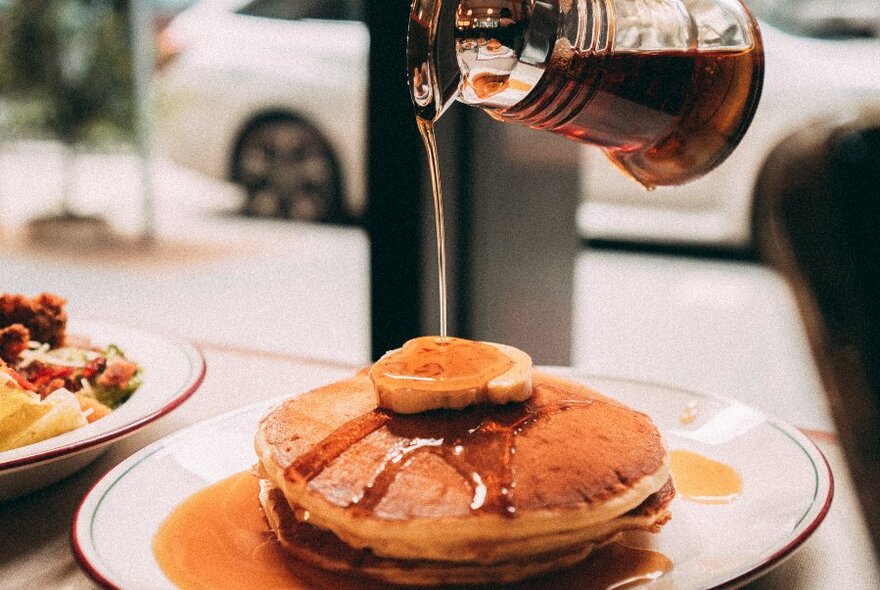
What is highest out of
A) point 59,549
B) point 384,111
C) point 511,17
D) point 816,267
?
point 511,17

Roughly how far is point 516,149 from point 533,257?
0.27m

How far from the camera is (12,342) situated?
1.17 m

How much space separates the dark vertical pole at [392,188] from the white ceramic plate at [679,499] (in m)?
0.48

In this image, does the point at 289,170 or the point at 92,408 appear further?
the point at 289,170

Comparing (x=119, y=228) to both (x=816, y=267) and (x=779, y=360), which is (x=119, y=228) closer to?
(x=779, y=360)

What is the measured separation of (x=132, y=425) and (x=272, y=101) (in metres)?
4.41

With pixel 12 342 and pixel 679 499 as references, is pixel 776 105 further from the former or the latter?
pixel 12 342

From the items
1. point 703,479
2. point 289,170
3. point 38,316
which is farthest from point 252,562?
point 289,170

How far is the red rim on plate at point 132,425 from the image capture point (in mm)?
896

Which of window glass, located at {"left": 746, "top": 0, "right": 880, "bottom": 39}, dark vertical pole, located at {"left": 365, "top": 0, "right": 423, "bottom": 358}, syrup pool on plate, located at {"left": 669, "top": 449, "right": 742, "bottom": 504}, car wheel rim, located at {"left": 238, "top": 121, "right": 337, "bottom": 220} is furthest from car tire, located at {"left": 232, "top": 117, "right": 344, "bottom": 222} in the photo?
syrup pool on plate, located at {"left": 669, "top": 449, "right": 742, "bottom": 504}

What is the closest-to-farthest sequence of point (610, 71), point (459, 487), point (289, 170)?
point (459, 487) → point (610, 71) → point (289, 170)

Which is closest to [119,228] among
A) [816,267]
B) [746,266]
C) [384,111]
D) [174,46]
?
[174,46]

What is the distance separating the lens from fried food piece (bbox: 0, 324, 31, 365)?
1.16 metres

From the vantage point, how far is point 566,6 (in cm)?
86
